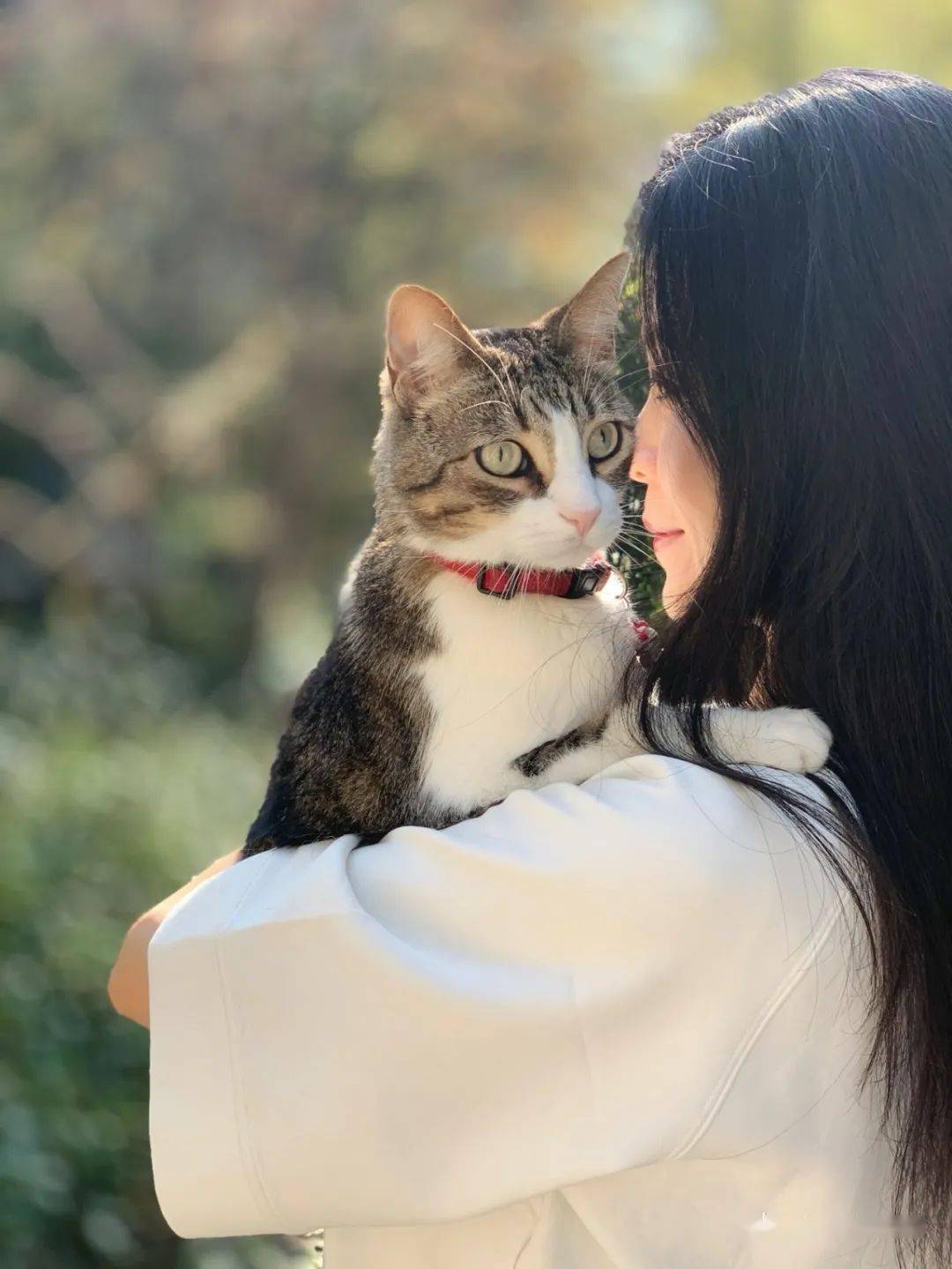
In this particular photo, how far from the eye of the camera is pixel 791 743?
1312 millimetres

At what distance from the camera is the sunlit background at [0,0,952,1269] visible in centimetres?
596

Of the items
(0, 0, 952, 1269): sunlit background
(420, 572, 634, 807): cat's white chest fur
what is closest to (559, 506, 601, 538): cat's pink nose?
(420, 572, 634, 807): cat's white chest fur

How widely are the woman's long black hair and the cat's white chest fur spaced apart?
38 centimetres

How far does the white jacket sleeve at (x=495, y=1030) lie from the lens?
113 cm

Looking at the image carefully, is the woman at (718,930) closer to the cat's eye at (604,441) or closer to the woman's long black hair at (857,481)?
the woman's long black hair at (857,481)

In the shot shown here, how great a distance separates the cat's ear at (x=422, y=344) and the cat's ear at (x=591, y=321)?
0.18 meters

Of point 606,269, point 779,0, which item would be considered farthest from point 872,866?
point 779,0

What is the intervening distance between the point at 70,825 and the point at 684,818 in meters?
3.31

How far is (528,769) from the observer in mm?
1719

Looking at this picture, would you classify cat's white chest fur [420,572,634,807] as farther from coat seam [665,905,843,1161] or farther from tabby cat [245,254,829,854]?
coat seam [665,905,843,1161]

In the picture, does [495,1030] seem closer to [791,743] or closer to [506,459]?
[791,743]

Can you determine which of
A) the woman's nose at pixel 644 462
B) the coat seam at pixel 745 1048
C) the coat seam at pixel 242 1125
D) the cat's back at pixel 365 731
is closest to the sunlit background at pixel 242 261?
the cat's back at pixel 365 731

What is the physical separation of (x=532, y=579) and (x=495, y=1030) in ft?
2.80

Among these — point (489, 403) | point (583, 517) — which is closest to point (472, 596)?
point (583, 517)
